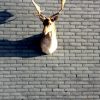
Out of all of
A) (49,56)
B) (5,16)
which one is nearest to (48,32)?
(49,56)

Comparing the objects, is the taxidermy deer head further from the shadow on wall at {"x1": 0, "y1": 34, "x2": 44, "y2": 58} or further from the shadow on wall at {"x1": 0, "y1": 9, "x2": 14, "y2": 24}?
the shadow on wall at {"x1": 0, "y1": 9, "x2": 14, "y2": 24}

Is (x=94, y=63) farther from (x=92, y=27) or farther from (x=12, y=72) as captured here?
(x=12, y=72)

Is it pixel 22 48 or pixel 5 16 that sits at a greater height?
pixel 5 16

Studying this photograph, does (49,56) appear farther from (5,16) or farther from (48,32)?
(5,16)

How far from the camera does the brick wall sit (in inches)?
236

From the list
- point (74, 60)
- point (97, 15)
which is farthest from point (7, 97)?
point (97, 15)

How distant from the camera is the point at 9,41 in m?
6.02

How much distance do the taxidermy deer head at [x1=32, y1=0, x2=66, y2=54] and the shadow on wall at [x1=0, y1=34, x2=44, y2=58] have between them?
7.1 inches

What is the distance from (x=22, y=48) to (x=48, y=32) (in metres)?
0.68

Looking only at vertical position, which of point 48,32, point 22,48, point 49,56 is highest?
point 48,32

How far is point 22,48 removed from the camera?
6.03 meters

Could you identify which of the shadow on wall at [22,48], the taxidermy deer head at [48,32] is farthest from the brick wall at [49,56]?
the taxidermy deer head at [48,32]

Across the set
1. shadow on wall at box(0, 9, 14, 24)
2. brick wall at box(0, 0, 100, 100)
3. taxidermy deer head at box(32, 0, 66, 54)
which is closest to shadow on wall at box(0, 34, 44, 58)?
brick wall at box(0, 0, 100, 100)

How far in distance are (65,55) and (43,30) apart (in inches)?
29.3
